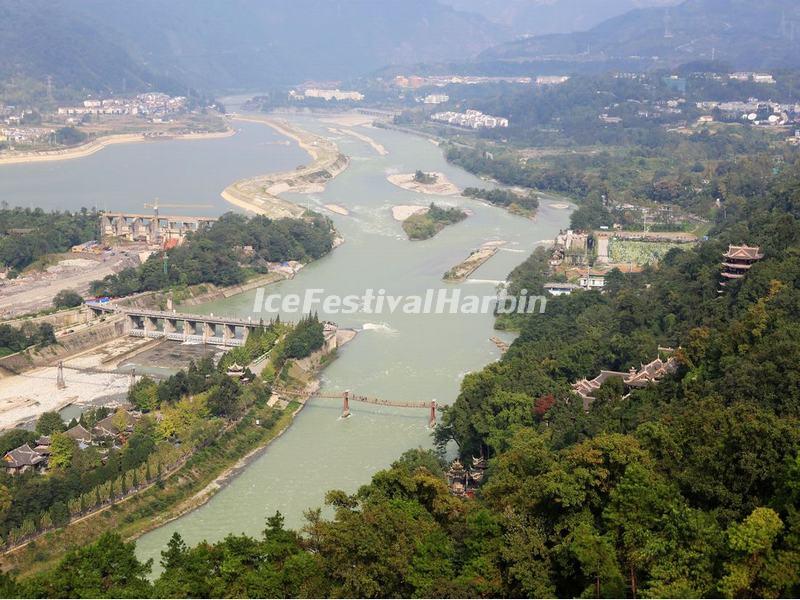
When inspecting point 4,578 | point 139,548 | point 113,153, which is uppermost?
point 4,578

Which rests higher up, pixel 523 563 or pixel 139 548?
pixel 523 563

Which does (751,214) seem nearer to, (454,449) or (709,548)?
(454,449)

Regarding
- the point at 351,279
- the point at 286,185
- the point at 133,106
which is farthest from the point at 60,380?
the point at 133,106

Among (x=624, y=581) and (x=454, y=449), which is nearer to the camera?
(x=624, y=581)

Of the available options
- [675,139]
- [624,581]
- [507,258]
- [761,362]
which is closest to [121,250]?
[507,258]

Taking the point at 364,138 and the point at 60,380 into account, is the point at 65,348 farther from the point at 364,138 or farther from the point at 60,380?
the point at 364,138

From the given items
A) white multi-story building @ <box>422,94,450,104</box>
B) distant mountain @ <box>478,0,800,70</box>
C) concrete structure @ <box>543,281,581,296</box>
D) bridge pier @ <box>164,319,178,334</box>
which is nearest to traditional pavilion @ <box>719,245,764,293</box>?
concrete structure @ <box>543,281,581,296</box>

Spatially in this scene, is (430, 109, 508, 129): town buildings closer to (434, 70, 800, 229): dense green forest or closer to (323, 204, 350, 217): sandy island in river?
(434, 70, 800, 229): dense green forest

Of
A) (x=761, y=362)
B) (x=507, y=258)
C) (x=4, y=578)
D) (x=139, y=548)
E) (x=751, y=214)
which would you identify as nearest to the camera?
(x=4, y=578)

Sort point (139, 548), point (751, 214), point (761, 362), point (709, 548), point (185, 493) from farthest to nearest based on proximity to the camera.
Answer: point (751, 214) < point (185, 493) < point (139, 548) < point (761, 362) < point (709, 548)
